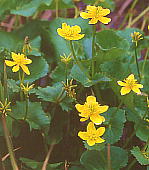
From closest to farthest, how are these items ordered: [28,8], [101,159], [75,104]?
[101,159], [75,104], [28,8]

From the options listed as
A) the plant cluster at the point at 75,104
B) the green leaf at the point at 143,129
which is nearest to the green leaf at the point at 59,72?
the plant cluster at the point at 75,104

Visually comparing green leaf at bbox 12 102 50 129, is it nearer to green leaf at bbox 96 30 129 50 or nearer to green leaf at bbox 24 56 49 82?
green leaf at bbox 24 56 49 82

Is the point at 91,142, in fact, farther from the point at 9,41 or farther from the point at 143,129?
the point at 9,41

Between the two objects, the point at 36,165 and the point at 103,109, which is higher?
the point at 103,109

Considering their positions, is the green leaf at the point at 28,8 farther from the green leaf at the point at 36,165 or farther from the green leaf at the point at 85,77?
the green leaf at the point at 36,165

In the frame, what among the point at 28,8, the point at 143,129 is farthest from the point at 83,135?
the point at 28,8

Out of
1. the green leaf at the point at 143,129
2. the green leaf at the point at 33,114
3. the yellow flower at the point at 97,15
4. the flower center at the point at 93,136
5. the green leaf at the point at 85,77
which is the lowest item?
the green leaf at the point at 143,129
